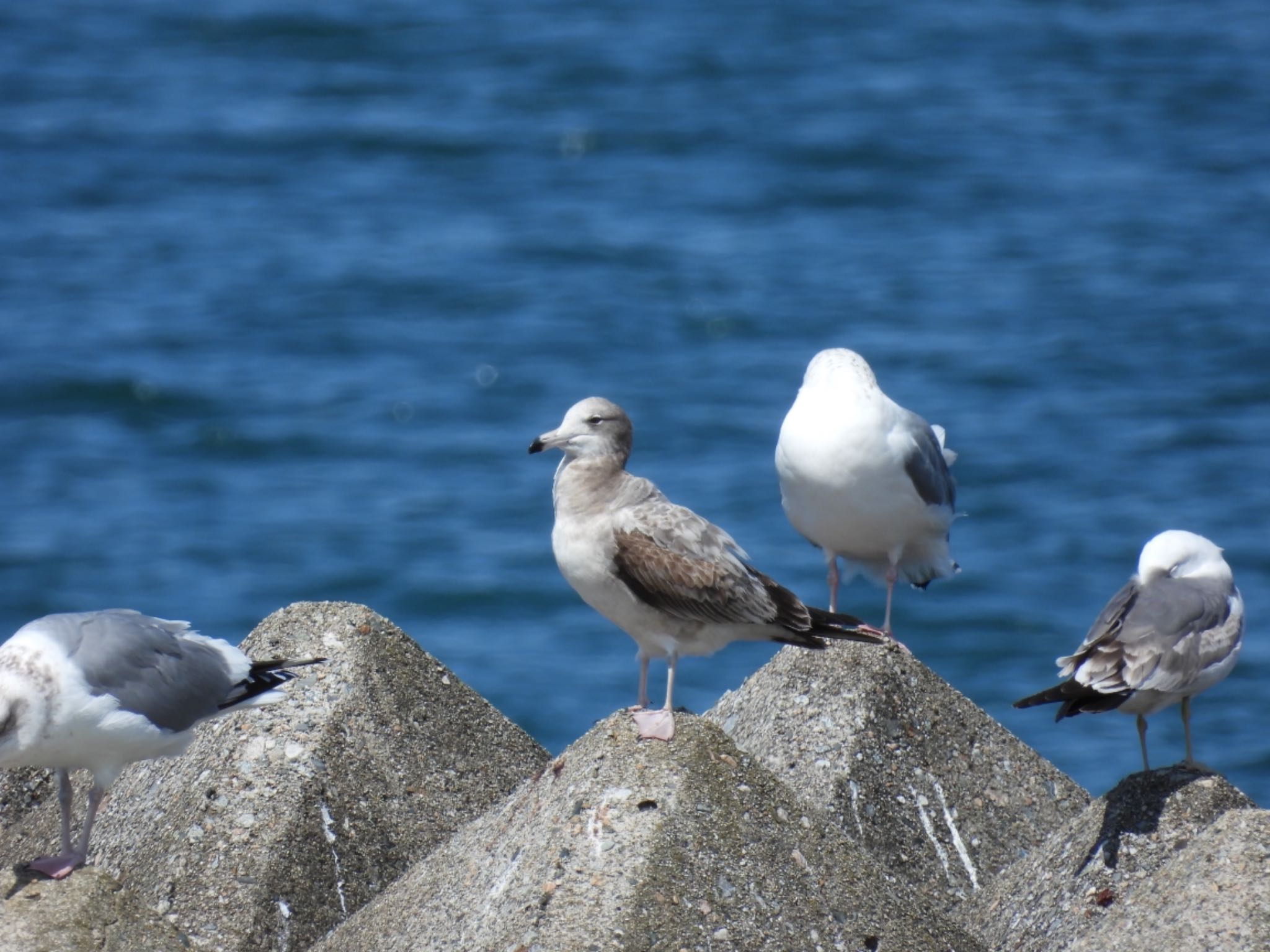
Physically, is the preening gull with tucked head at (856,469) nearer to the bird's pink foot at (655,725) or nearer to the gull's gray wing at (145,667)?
the bird's pink foot at (655,725)

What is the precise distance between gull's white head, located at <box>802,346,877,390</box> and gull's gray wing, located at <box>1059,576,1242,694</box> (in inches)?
89.9

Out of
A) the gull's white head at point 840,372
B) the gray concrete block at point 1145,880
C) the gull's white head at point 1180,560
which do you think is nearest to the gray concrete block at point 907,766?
the gray concrete block at point 1145,880

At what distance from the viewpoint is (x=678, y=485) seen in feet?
85.4

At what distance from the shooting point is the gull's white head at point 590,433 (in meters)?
6.70

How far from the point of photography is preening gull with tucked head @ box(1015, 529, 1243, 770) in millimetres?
6320

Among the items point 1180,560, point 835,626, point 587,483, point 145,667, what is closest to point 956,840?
point 835,626

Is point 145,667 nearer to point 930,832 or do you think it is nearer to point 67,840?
point 67,840

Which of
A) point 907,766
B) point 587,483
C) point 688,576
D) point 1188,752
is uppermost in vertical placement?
point 587,483

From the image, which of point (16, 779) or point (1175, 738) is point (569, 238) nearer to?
point (1175, 738)

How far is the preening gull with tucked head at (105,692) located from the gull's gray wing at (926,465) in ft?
11.3

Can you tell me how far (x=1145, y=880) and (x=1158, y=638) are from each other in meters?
1.09

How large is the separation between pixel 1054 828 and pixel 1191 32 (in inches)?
1555

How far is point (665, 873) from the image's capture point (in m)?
5.18

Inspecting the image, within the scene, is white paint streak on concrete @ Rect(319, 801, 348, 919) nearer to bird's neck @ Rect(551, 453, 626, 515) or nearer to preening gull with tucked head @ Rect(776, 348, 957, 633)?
bird's neck @ Rect(551, 453, 626, 515)
